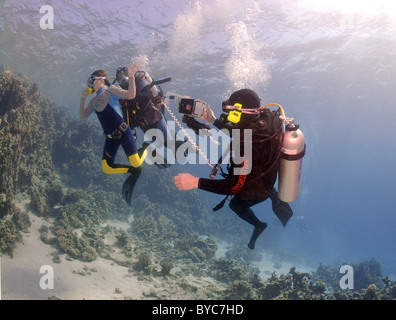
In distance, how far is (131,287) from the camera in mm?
7480

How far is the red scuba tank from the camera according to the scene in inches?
135

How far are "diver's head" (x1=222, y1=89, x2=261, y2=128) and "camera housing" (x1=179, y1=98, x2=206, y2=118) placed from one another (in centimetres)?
68

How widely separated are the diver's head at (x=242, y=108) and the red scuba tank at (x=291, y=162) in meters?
0.61

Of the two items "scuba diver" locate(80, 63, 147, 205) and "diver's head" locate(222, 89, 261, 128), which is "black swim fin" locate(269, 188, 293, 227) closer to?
"diver's head" locate(222, 89, 261, 128)

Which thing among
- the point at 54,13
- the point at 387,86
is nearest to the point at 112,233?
the point at 54,13

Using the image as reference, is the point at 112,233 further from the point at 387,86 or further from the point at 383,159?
the point at 383,159

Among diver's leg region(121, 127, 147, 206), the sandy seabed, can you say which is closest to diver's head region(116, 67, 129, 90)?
diver's leg region(121, 127, 147, 206)

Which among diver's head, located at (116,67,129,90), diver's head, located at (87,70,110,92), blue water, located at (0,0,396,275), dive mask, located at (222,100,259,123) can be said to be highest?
blue water, located at (0,0,396,275)

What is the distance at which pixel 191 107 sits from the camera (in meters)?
4.00

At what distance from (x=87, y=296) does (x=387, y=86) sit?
35635mm

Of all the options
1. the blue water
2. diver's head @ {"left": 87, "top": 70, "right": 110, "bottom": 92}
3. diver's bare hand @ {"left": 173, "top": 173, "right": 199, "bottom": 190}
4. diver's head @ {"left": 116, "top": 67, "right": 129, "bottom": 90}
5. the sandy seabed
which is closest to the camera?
diver's bare hand @ {"left": 173, "top": 173, "right": 199, "bottom": 190}

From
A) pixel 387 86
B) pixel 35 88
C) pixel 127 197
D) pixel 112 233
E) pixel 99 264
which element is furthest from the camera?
pixel 387 86

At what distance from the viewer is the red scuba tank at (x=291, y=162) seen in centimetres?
342
